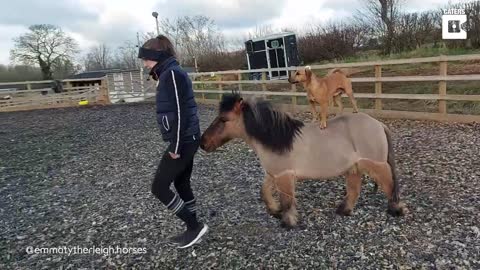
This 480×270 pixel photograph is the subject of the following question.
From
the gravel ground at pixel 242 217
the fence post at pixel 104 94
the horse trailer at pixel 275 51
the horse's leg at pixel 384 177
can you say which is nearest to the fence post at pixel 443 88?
the gravel ground at pixel 242 217

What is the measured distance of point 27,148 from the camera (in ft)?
27.6

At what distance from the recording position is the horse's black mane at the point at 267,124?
10.4ft

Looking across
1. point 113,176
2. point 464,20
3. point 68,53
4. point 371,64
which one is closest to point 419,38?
point 464,20

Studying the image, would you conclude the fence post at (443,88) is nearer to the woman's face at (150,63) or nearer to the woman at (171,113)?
the woman at (171,113)

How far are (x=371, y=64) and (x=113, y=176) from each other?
612cm

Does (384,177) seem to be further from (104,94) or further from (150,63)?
(104,94)

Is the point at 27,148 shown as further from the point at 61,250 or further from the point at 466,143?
the point at 466,143

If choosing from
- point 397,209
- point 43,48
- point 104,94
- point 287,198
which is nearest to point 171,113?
point 287,198

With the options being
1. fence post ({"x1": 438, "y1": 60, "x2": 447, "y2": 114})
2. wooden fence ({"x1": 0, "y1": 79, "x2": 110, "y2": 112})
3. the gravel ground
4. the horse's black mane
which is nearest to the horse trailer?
wooden fence ({"x1": 0, "y1": 79, "x2": 110, "y2": 112})

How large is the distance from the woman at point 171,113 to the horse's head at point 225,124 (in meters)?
0.21

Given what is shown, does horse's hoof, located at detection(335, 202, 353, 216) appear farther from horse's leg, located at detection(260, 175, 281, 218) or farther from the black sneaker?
the black sneaker

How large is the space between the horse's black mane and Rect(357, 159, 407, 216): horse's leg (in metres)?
0.65

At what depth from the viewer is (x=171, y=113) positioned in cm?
279

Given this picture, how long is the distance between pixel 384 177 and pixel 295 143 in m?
0.85
